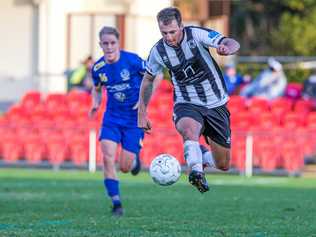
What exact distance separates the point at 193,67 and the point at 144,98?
27.4 inches

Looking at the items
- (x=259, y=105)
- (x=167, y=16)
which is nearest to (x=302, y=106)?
(x=259, y=105)

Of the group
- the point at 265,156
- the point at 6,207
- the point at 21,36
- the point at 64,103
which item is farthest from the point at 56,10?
the point at 6,207

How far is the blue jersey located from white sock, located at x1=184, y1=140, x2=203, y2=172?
256cm

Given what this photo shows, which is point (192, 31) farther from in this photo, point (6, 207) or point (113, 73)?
point (6, 207)

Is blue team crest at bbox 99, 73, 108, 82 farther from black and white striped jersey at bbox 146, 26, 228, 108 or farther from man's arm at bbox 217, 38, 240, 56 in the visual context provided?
man's arm at bbox 217, 38, 240, 56

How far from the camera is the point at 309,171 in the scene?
23.2 meters

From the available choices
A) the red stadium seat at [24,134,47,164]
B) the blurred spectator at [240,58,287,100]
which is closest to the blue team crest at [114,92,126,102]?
the red stadium seat at [24,134,47,164]

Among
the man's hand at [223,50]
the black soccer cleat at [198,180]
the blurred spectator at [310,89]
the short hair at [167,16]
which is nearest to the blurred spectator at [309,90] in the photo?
the blurred spectator at [310,89]

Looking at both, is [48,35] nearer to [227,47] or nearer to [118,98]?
[118,98]

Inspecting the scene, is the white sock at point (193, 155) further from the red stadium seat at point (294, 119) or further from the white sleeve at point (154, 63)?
the red stadium seat at point (294, 119)

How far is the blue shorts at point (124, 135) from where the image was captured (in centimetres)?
1283

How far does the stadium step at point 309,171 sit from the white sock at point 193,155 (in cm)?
1268

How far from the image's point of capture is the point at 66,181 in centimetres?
1953

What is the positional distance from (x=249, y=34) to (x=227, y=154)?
33.9m
